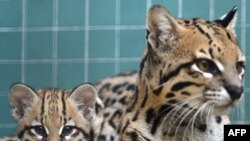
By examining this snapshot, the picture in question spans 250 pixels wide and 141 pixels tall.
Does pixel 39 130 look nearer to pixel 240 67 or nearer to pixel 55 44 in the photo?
pixel 55 44

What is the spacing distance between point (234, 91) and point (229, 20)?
1.04 feet

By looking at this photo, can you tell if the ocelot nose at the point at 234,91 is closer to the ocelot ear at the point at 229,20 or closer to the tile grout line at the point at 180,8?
the ocelot ear at the point at 229,20

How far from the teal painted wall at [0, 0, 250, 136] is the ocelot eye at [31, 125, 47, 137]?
0.15 m

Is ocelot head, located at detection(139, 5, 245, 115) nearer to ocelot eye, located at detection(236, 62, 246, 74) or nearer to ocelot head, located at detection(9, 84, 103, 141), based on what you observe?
ocelot eye, located at detection(236, 62, 246, 74)

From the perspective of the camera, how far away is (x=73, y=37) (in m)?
2.62

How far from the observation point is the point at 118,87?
2531 millimetres

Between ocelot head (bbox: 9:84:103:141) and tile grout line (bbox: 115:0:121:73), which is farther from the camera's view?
tile grout line (bbox: 115:0:121:73)

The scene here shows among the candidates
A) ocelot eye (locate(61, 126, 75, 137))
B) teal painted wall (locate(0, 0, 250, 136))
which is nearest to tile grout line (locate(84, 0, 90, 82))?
teal painted wall (locate(0, 0, 250, 136))

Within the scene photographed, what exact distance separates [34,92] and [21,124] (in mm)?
127

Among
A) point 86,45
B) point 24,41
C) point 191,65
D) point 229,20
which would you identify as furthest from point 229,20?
point 24,41

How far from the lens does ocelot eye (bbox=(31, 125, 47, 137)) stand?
2.43 meters

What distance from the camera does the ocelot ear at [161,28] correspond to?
7.64 ft

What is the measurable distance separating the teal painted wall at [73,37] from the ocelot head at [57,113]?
0.07 m

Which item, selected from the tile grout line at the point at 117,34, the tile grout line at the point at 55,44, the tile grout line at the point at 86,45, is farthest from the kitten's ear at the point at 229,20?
the tile grout line at the point at 55,44
